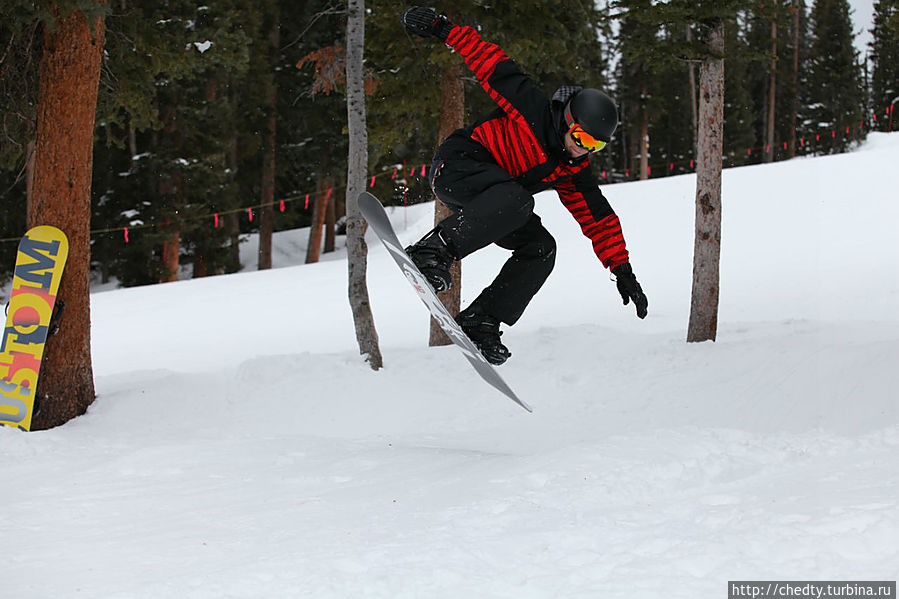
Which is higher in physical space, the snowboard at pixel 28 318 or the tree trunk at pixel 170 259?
the snowboard at pixel 28 318

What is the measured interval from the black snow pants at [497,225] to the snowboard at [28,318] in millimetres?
3714

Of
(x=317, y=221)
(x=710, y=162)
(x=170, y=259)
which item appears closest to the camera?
(x=710, y=162)

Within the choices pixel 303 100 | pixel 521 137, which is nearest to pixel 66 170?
pixel 521 137

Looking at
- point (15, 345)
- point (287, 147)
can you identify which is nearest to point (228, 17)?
point (287, 147)

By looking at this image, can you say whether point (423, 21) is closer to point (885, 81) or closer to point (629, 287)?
point (629, 287)

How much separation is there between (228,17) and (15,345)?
12030 mm

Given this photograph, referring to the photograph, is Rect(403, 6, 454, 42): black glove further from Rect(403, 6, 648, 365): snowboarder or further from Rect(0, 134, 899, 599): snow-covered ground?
Rect(0, 134, 899, 599): snow-covered ground

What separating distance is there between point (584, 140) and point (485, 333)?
1.35 meters

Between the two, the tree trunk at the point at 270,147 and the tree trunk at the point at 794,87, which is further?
the tree trunk at the point at 794,87

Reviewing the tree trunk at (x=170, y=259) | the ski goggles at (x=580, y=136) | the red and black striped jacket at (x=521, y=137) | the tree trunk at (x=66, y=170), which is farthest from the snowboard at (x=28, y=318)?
the tree trunk at (x=170, y=259)

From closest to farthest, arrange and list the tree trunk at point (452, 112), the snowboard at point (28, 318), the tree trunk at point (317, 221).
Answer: the snowboard at point (28, 318)
the tree trunk at point (452, 112)
the tree trunk at point (317, 221)

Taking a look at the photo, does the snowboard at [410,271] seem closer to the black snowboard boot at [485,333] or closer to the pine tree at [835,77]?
the black snowboard boot at [485,333]

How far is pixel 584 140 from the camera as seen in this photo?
13.4ft

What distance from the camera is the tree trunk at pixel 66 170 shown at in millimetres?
6234
